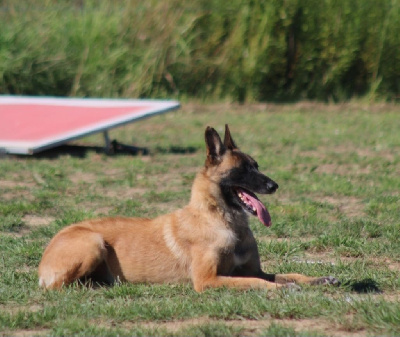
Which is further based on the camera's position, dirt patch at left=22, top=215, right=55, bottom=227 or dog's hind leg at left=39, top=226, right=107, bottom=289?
dirt patch at left=22, top=215, right=55, bottom=227

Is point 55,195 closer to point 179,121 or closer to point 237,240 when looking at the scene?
point 237,240

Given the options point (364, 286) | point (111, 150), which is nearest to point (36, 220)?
point (364, 286)

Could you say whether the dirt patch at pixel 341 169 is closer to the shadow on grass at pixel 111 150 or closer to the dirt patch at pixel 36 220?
the shadow on grass at pixel 111 150

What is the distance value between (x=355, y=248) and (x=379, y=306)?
2042mm

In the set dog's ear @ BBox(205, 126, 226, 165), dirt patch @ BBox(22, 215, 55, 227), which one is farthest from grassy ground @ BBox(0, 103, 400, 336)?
dog's ear @ BBox(205, 126, 226, 165)

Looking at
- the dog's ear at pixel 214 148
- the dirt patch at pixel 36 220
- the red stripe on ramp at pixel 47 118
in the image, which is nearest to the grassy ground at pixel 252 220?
the dirt patch at pixel 36 220

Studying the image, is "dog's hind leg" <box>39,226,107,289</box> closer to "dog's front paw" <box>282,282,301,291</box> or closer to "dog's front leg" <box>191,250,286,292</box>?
"dog's front leg" <box>191,250,286,292</box>

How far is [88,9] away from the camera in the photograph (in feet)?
54.9

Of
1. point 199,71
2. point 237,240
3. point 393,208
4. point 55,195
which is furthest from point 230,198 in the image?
point 199,71

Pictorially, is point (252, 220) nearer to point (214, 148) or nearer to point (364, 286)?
point (214, 148)

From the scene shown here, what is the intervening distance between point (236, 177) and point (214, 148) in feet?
0.90

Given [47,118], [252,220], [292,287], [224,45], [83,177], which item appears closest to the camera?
[292,287]

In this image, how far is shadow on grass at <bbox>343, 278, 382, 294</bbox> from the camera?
18.1ft

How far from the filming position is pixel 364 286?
5.62 m
